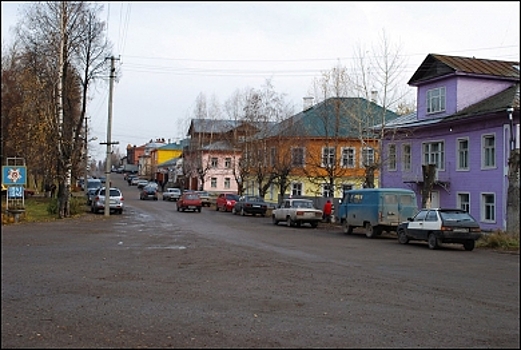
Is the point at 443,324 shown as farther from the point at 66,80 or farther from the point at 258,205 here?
the point at 258,205

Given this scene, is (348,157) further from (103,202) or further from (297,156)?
(103,202)

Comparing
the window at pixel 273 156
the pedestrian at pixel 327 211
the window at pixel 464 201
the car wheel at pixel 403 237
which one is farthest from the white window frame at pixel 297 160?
the car wheel at pixel 403 237

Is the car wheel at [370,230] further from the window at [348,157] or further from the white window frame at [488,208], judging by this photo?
the window at [348,157]

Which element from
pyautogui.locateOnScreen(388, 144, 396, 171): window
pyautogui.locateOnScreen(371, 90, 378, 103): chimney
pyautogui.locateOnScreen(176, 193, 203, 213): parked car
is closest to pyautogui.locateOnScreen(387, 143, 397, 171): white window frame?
pyautogui.locateOnScreen(388, 144, 396, 171): window

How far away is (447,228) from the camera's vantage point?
19.1 meters

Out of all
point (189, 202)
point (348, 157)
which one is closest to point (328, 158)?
point (348, 157)

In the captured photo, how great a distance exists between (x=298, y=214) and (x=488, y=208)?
363 inches

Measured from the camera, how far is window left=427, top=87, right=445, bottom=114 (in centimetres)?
3189

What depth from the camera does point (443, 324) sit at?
7535 millimetres

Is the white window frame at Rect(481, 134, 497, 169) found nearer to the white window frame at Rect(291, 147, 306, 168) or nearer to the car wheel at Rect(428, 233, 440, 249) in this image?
the car wheel at Rect(428, 233, 440, 249)

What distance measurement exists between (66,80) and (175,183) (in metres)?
54.8

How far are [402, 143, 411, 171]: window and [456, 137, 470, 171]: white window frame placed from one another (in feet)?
16.0

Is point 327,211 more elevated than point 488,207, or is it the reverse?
point 488,207

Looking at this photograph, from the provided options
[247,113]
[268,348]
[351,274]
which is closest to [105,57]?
[247,113]
